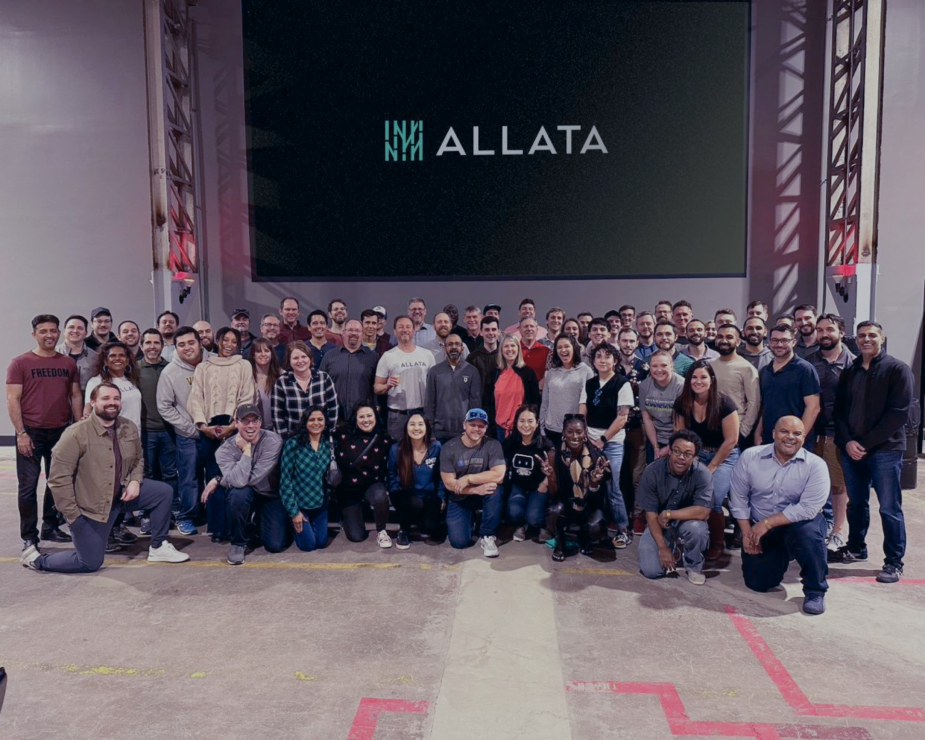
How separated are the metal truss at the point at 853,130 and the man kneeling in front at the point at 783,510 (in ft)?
19.8

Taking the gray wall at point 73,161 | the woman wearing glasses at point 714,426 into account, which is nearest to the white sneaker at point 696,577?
the woman wearing glasses at point 714,426

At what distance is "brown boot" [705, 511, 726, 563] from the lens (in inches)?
234

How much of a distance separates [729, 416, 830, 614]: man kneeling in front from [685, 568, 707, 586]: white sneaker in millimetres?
316

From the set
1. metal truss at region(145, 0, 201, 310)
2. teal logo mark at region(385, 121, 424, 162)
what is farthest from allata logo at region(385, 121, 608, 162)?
metal truss at region(145, 0, 201, 310)

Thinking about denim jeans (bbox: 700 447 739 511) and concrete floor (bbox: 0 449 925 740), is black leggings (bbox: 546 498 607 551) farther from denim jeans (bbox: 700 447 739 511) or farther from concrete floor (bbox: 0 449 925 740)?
denim jeans (bbox: 700 447 739 511)

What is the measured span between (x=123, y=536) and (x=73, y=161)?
284 inches

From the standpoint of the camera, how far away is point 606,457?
6.36 meters

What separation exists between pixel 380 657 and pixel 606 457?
2.83 metres

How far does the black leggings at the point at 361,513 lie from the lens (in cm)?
653

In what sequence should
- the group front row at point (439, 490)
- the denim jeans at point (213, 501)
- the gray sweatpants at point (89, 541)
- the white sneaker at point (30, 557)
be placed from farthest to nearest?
the denim jeans at point (213, 501) < the white sneaker at point (30, 557) < the gray sweatpants at point (89, 541) < the group front row at point (439, 490)

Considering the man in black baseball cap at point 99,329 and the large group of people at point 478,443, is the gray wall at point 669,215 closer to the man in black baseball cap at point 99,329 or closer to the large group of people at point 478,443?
the large group of people at point 478,443

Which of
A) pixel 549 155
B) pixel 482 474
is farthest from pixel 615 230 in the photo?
pixel 482 474

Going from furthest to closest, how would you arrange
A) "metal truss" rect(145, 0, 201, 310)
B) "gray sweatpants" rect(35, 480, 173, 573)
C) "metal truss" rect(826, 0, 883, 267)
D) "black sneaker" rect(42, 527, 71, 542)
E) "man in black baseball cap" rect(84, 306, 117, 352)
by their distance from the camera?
"metal truss" rect(145, 0, 201, 310), "metal truss" rect(826, 0, 883, 267), "man in black baseball cap" rect(84, 306, 117, 352), "black sneaker" rect(42, 527, 71, 542), "gray sweatpants" rect(35, 480, 173, 573)

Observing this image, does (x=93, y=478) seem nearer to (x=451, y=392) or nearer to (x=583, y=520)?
(x=451, y=392)
